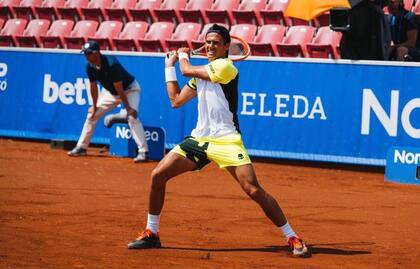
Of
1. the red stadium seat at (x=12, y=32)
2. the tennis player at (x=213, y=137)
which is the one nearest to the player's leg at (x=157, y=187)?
the tennis player at (x=213, y=137)

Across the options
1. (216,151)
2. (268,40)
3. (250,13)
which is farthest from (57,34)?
(216,151)

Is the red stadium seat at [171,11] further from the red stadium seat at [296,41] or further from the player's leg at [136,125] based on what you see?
the player's leg at [136,125]

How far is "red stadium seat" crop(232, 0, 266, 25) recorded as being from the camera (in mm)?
18672

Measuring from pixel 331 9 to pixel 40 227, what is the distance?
7.17 m

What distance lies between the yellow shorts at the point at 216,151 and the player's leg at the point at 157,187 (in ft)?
0.22

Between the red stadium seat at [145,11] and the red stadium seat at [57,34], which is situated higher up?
the red stadium seat at [145,11]

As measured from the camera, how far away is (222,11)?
18.9 meters

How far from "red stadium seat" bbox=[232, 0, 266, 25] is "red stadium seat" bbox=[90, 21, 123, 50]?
2.68 meters

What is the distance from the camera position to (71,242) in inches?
346

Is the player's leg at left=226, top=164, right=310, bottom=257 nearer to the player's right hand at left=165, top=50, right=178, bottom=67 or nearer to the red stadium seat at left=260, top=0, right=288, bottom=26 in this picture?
the player's right hand at left=165, top=50, right=178, bottom=67

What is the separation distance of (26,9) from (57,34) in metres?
2.07

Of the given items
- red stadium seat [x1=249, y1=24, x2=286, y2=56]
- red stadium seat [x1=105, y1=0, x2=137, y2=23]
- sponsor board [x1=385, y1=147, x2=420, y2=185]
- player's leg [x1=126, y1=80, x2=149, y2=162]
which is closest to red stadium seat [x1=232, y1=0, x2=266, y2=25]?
red stadium seat [x1=249, y1=24, x2=286, y2=56]

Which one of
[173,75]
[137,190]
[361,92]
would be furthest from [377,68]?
[173,75]

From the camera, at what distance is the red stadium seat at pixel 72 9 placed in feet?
70.6
